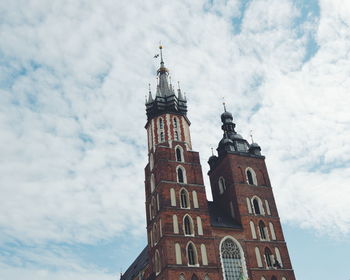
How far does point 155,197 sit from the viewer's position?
4700 centimetres

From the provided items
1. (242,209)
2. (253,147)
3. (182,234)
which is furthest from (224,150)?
(182,234)

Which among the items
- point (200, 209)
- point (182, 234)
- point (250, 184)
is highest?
point (250, 184)

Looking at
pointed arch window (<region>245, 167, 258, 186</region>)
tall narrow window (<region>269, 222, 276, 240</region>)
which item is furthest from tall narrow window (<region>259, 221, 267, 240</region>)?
pointed arch window (<region>245, 167, 258, 186</region>)

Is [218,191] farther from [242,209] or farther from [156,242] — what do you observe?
[156,242]

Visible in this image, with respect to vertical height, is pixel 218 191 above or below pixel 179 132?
below

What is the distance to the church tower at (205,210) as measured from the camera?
41.8 meters

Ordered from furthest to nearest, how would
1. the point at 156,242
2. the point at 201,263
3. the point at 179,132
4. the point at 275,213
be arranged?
the point at 179,132 < the point at 275,213 < the point at 156,242 < the point at 201,263

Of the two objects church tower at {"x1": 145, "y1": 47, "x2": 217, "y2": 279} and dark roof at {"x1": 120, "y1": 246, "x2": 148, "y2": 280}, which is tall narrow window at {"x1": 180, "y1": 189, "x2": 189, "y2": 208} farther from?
dark roof at {"x1": 120, "y1": 246, "x2": 148, "y2": 280}

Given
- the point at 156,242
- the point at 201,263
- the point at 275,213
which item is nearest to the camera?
the point at 201,263

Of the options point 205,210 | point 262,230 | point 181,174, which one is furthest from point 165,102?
point 262,230

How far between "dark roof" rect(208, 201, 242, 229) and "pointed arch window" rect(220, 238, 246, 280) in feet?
6.30

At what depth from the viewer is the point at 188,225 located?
43656 millimetres

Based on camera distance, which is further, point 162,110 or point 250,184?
point 162,110

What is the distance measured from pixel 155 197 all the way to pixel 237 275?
40.6 feet
